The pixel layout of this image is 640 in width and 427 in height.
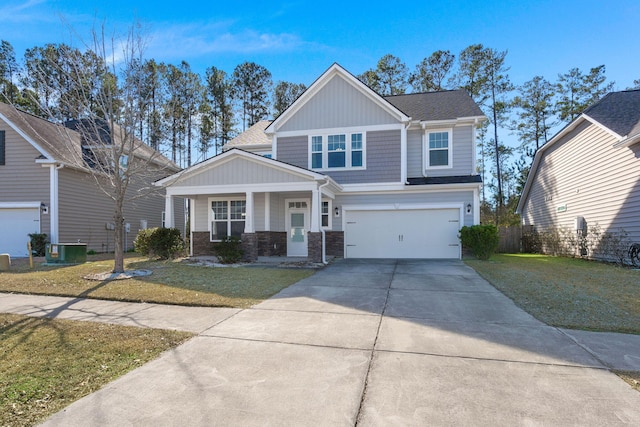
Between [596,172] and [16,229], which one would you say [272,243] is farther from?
[596,172]

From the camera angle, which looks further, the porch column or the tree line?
the tree line

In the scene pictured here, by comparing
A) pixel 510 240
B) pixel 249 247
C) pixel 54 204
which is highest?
pixel 54 204

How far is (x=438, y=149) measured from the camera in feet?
49.2

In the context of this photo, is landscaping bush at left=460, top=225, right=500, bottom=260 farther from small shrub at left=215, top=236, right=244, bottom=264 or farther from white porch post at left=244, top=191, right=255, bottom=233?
small shrub at left=215, top=236, right=244, bottom=264

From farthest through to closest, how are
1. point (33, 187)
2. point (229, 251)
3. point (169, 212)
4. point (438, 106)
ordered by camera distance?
point (438, 106) → point (33, 187) → point (169, 212) → point (229, 251)

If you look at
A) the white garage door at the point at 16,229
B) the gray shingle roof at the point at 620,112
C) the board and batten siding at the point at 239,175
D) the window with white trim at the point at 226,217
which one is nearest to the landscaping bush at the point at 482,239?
the gray shingle roof at the point at 620,112

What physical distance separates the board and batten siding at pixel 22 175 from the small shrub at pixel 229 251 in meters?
8.47

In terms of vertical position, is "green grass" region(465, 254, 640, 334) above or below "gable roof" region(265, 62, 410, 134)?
below

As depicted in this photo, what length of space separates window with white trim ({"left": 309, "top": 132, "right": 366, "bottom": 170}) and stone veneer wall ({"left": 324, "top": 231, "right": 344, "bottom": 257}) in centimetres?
277

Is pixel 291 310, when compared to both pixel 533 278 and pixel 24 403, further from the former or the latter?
pixel 533 278

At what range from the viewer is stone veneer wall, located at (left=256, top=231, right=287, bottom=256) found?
46.4 feet

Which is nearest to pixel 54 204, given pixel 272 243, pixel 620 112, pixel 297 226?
pixel 272 243

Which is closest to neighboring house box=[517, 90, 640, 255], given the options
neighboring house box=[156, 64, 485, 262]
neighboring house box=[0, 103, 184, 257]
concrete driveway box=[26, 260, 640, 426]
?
neighboring house box=[156, 64, 485, 262]

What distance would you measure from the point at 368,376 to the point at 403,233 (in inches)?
447
